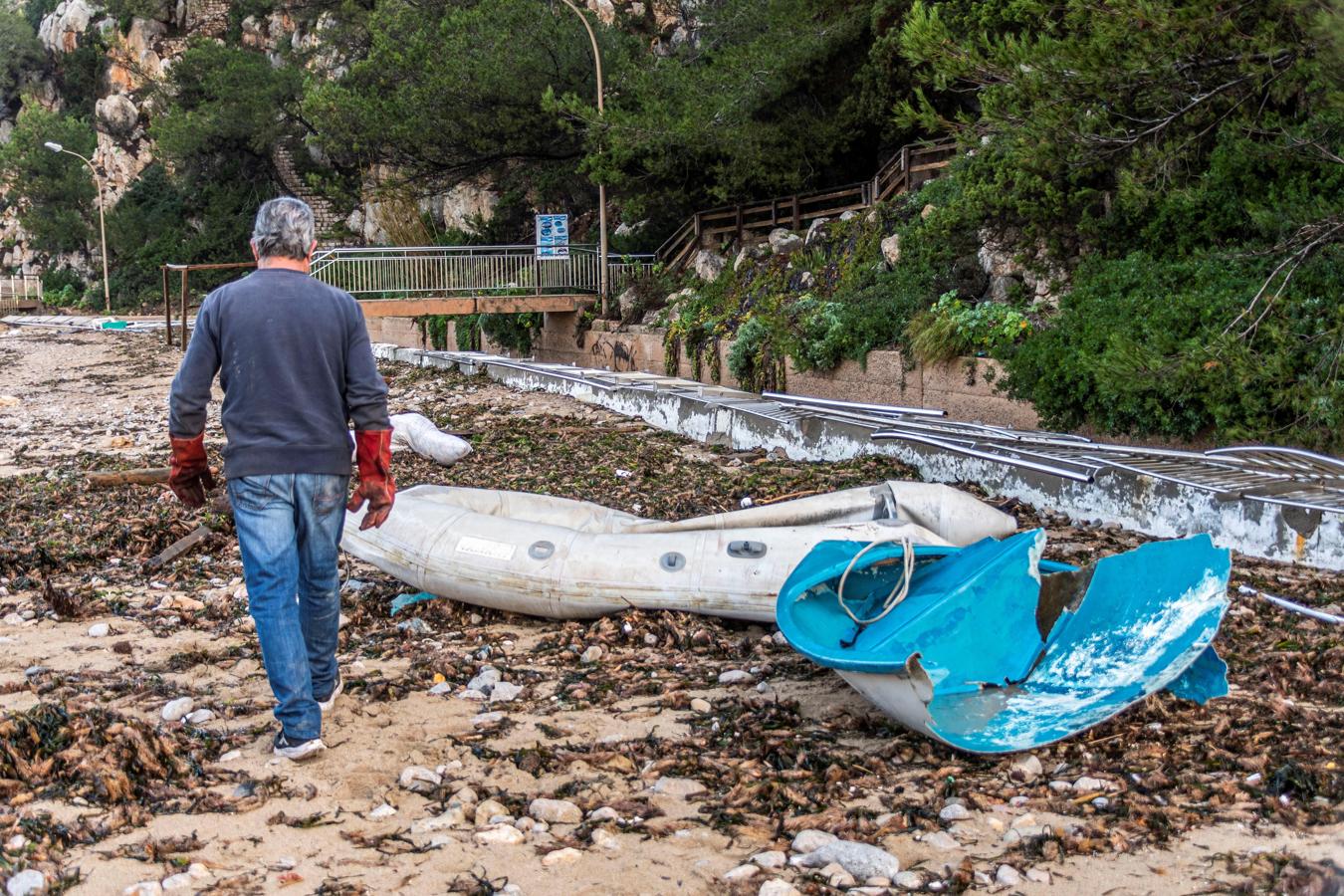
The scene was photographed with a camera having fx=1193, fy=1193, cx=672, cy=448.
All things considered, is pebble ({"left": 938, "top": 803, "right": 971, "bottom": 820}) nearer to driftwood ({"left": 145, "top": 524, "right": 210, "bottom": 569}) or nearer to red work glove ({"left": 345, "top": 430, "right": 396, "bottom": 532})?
red work glove ({"left": 345, "top": 430, "right": 396, "bottom": 532})

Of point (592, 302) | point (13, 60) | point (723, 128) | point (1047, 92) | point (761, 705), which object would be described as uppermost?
point (13, 60)

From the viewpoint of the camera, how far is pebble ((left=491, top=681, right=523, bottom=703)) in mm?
5125

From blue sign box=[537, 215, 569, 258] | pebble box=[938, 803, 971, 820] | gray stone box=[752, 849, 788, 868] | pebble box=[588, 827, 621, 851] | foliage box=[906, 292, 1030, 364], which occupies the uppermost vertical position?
blue sign box=[537, 215, 569, 258]

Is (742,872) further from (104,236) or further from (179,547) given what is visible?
(104,236)

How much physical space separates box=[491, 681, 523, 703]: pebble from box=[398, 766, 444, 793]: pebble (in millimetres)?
886

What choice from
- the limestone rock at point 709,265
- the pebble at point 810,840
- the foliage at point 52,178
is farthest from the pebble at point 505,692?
the foliage at point 52,178

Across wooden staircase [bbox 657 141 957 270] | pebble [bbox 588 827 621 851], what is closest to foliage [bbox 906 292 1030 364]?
wooden staircase [bbox 657 141 957 270]

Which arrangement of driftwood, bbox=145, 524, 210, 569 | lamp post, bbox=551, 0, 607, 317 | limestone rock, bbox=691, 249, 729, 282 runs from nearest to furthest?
1. driftwood, bbox=145, 524, 210, 569
2. limestone rock, bbox=691, 249, 729, 282
3. lamp post, bbox=551, 0, 607, 317

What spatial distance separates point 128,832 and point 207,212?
52.1 m

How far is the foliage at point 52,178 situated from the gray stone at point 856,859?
60847mm

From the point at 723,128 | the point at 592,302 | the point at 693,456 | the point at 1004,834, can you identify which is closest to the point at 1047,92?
the point at 693,456

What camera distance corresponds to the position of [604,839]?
3.67 metres

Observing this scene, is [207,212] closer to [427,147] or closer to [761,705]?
[427,147]

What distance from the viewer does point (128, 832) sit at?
3.73 metres
